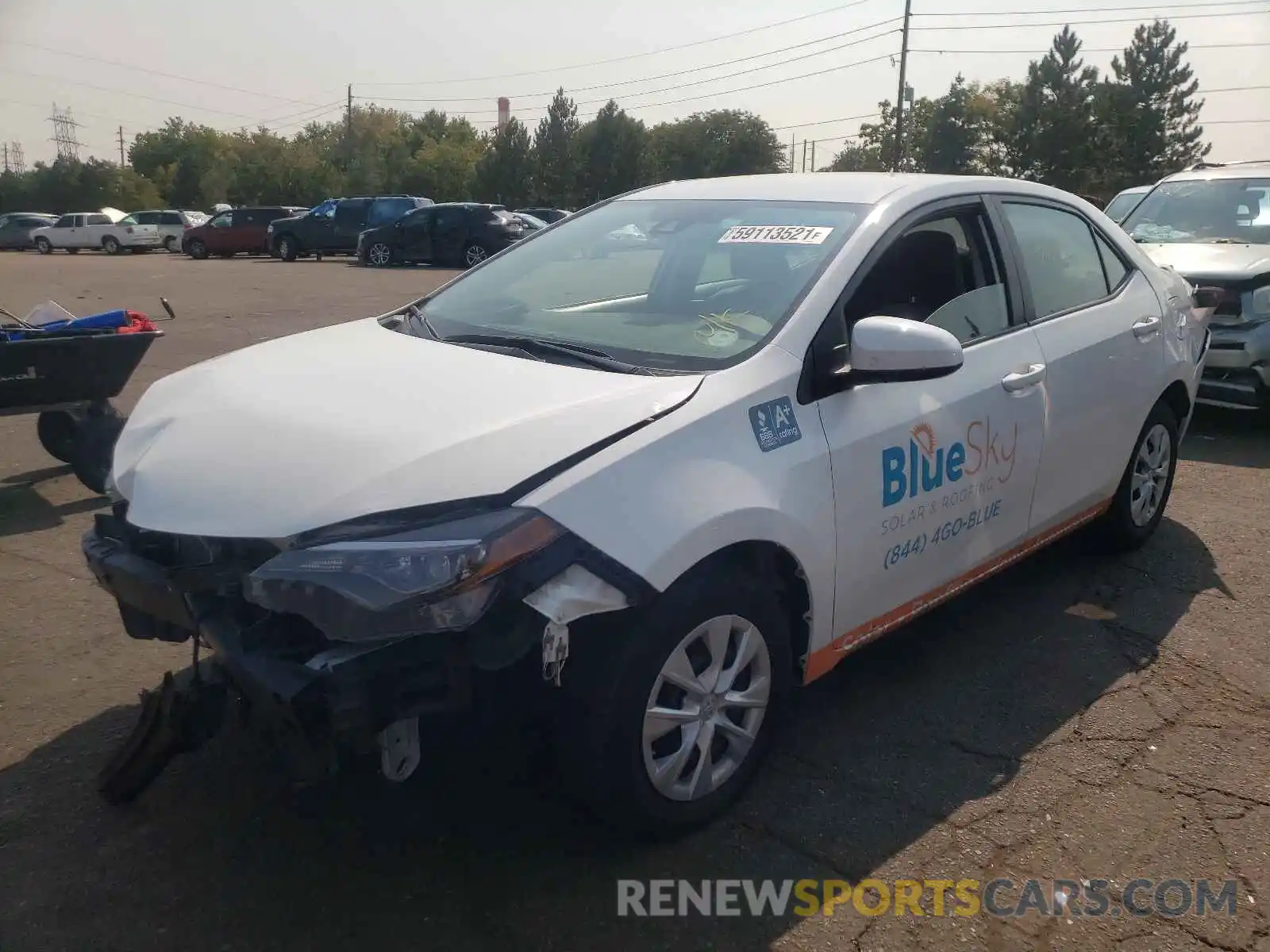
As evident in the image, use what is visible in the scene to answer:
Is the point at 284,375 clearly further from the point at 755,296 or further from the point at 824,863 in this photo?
the point at 824,863

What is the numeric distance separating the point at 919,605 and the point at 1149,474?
207 centimetres

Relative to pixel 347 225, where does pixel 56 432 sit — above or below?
below

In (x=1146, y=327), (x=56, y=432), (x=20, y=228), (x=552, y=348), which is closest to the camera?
(x=552, y=348)

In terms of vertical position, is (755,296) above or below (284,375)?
above

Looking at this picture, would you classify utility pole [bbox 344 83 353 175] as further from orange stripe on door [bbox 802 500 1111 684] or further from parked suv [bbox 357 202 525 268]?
orange stripe on door [bbox 802 500 1111 684]

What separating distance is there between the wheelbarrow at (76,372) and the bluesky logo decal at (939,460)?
162 inches

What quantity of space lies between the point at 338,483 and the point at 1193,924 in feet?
7.59

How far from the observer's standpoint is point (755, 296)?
128 inches

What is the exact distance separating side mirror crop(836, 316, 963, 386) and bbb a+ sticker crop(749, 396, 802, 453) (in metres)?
0.23

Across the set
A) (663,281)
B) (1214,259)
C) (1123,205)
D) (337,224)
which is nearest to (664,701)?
(663,281)

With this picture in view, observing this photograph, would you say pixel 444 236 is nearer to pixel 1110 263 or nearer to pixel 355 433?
pixel 1110 263

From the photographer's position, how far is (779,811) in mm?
3014

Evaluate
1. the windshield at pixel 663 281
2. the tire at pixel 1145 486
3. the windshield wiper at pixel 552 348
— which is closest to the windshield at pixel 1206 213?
the tire at pixel 1145 486

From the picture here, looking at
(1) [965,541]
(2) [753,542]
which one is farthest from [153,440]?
(1) [965,541]
